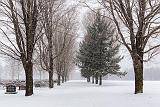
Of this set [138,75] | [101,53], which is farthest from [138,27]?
[101,53]

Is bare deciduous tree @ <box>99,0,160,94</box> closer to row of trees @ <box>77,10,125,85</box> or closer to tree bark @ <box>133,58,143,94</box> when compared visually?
tree bark @ <box>133,58,143,94</box>

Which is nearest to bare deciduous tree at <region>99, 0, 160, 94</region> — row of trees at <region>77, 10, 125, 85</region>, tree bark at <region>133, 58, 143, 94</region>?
tree bark at <region>133, 58, 143, 94</region>

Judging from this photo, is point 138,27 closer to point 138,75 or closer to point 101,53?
point 138,75

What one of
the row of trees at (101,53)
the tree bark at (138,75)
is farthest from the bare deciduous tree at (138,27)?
the row of trees at (101,53)

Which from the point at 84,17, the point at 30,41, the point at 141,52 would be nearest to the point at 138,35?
the point at 141,52

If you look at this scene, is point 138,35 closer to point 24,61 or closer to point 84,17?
point 24,61

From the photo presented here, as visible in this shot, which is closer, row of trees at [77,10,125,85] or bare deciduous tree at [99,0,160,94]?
bare deciduous tree at [99,0,160,94]

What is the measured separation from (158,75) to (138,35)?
514 feet

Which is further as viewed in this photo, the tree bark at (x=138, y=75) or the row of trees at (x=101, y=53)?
the row of trees at (x=101, y=53)

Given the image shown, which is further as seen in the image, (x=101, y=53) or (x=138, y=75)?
(x=101, y=53)

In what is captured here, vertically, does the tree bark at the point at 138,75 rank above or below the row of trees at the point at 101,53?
below

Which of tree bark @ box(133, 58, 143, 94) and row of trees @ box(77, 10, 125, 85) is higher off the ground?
row of trees @ box(77, 10, 125, 85)

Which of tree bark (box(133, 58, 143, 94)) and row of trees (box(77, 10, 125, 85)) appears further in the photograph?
row of trees (box(77, 10, 125, 85))

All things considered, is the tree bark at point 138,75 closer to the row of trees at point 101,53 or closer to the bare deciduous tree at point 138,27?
the bare deciduous tree at point 138,27
